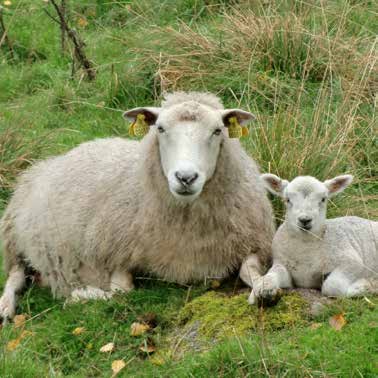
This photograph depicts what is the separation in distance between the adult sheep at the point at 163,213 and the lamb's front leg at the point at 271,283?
9.5 inches

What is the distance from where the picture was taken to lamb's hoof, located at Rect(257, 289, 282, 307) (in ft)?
17.9

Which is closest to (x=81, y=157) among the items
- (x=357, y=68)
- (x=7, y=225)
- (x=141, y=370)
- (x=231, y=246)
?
(x=7, y=225)

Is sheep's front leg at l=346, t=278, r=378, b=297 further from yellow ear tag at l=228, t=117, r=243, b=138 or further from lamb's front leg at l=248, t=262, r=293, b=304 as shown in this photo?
yellow ear tag at l=228, t=117, r=243, b=138

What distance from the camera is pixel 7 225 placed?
747cm

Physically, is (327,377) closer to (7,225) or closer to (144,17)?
(7,225)

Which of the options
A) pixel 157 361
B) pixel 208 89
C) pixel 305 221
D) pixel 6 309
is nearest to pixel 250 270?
pixel 305 221

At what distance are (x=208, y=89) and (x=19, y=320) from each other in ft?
12.1

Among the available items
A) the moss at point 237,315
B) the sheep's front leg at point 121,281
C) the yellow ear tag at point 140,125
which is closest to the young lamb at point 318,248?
the moss at point 237,315

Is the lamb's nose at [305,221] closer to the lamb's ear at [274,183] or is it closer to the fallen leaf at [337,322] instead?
the lamb's ear at [274,183]

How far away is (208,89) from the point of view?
930 centimetres

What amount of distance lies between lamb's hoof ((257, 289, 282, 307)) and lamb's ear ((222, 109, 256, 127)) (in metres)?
1.27

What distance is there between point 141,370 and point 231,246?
1.24 m

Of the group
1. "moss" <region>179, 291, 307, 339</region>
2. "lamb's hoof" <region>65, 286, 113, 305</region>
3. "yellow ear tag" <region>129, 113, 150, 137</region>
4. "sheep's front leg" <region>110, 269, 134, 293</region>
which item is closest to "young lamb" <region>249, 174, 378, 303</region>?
"moss" <region>179, 291, 307, 339</region>

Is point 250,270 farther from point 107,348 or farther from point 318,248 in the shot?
point 107,348
